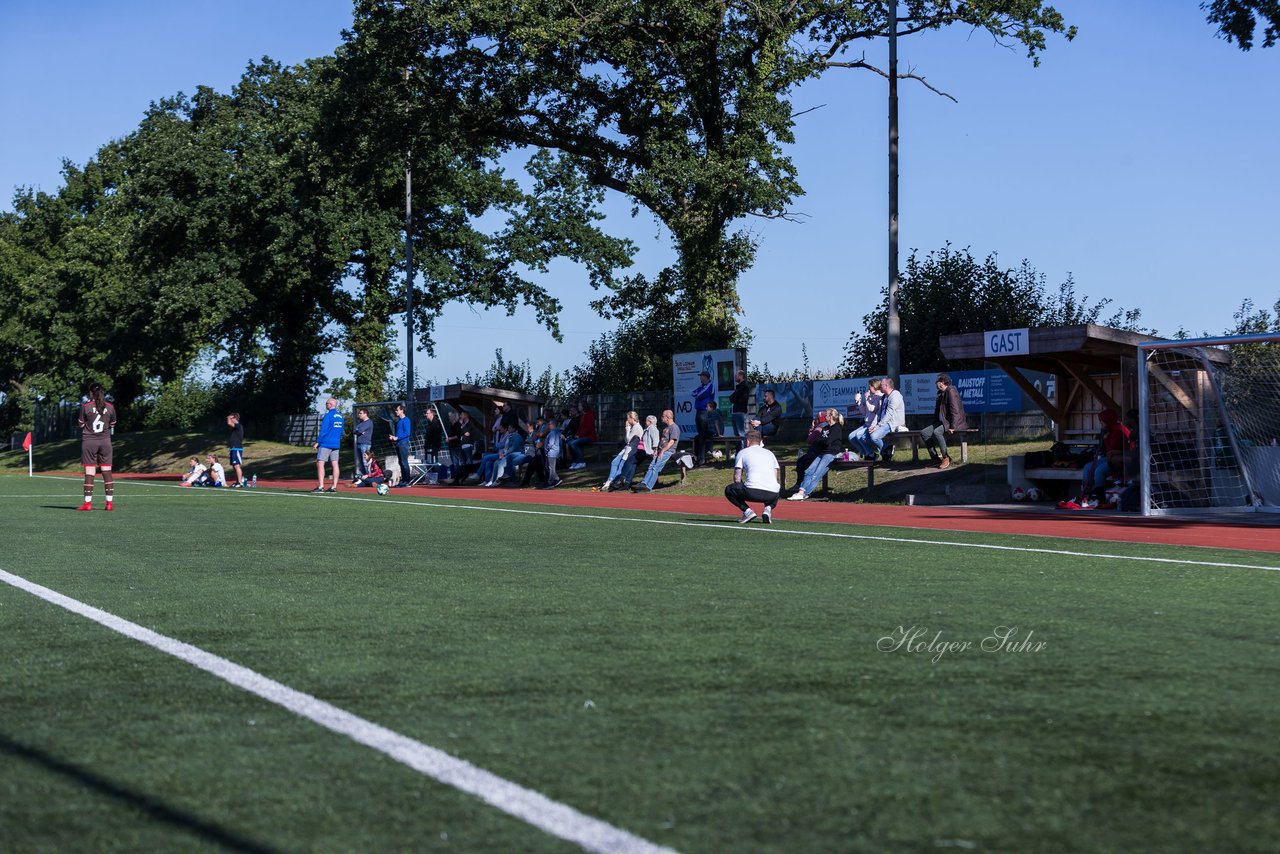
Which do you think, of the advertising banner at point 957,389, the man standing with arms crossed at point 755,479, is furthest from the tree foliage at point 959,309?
the man standing with arms crossed at point 755,479

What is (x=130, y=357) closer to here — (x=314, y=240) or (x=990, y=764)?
(x=314, y=240)

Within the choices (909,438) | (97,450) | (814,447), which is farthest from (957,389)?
(97,450)

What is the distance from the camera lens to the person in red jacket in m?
32.4

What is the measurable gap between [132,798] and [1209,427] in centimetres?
1844

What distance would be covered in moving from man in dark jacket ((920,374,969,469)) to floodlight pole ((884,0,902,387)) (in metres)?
1.89

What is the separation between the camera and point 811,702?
17.2 feet

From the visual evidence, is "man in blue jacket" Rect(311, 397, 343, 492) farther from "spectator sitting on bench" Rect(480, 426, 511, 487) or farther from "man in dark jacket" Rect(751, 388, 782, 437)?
"man in dark jacket" Rect(751, 388, 782, 437)

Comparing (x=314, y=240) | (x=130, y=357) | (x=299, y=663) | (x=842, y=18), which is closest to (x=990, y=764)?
(x=299, y=663)

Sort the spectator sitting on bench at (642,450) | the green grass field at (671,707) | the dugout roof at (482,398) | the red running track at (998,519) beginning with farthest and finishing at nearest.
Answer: the dugout roof at (482,398) < the spectator sitting on bench at (642,450) < the red running track at (998,519) < the green grass field at (671,707)

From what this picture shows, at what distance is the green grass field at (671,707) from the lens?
12.2 ft

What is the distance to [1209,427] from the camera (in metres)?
19.8

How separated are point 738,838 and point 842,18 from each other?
28573 millimetres

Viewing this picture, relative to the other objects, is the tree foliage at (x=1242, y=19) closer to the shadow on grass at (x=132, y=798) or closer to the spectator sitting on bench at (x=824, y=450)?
the spectator sitting on bench at (x=824, y=450)

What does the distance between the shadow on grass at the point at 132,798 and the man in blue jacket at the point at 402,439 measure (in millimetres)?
27547
